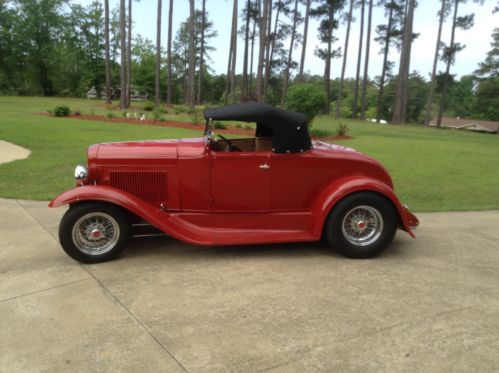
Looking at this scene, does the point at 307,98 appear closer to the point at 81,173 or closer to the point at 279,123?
the point at 279,123

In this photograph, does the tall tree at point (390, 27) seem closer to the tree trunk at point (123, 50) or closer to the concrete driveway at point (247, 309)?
the tree trunk at point (123, 50)

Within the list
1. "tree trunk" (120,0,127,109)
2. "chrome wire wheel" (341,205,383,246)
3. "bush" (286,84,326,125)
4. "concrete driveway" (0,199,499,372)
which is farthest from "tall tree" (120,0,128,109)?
"chrome wire wheel" (341,205,383,246)

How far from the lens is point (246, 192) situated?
413 centimetres

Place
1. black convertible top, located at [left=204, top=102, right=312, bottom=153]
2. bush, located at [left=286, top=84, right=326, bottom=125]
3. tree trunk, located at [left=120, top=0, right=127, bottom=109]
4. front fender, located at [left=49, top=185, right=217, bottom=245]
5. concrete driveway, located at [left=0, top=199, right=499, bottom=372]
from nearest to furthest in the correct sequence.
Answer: concrete driveway, located at [left=0, top=199, right=499, bottom=372] < front fender, located at [left=49, top=185, right=217, bottom=245] < black convertible top, located at [left=204, top=102, right=312, bottom=153] < bush, located at [left=286, top=84, right=326, bottom=125] < tree trunk, located at [left=120, top=0, right=127, bottom=109]

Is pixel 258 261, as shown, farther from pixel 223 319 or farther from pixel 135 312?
pixel 135 312

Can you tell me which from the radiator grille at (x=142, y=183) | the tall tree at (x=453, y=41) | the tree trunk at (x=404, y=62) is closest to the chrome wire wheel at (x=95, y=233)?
the radiator grille at (x=142, y=183)

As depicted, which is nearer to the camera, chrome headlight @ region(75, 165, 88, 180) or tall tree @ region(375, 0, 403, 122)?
chrome headlight @ region(75, 165, 88, 180)

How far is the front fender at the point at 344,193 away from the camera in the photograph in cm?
403

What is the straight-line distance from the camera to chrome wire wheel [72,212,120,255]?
12.6 ft

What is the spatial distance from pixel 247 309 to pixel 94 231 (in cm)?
181

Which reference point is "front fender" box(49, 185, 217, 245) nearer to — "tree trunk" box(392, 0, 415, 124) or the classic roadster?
the classic roadster

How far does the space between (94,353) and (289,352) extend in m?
1.24

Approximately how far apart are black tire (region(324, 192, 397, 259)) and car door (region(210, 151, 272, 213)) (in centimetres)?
75

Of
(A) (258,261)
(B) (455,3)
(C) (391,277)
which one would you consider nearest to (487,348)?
(C) (391,277)
